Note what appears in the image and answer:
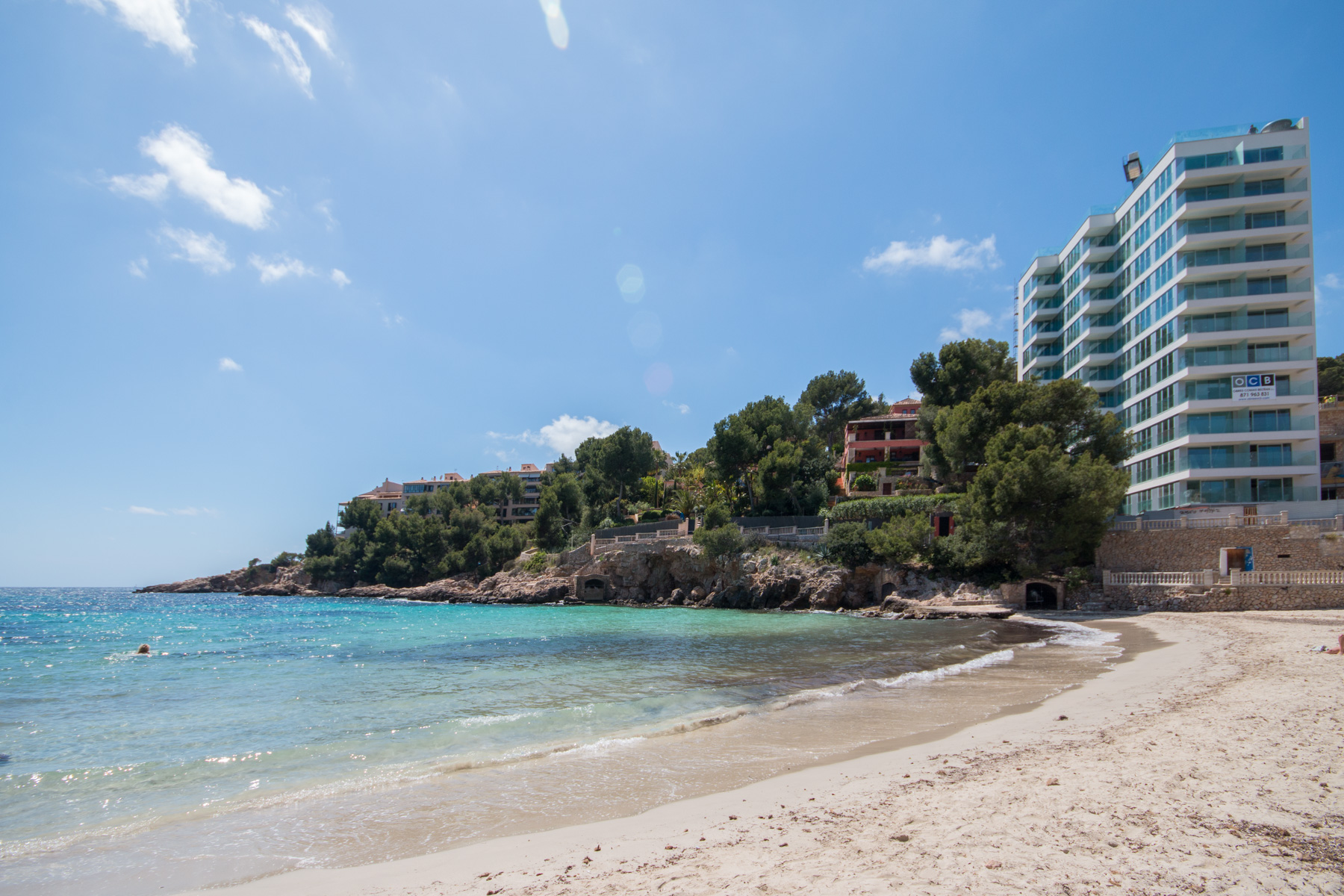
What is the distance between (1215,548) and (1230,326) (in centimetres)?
1884

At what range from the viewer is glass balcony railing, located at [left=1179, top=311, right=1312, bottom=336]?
42469 mm

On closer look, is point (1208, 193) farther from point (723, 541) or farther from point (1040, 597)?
point (723, 541)

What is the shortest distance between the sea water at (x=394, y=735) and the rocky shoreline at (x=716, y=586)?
1461 centimetres

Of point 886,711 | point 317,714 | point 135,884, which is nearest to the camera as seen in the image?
point 135,884

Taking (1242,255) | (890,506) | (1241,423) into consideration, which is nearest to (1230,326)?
(1242,255)

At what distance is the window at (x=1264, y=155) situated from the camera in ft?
141

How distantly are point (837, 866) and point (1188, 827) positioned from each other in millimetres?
2930

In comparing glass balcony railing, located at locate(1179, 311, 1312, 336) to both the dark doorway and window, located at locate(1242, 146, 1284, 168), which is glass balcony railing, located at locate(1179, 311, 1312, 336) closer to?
window, located at locate(1242, 146, 1284, 168)

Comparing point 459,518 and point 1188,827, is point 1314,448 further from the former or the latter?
point 459,518

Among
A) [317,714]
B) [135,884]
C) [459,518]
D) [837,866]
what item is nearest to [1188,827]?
[837,866]

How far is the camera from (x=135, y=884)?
581 cm

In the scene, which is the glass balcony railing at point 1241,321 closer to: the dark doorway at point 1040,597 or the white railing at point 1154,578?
the white railing at point 1154,578

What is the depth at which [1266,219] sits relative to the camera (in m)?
43.8

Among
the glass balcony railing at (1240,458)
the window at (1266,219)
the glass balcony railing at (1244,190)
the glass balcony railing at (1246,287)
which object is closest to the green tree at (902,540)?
the glass balcony railing at (1240,458)
